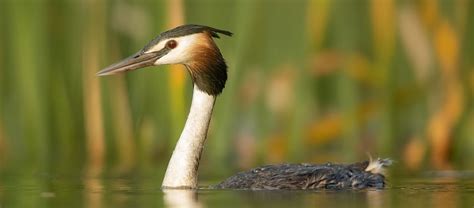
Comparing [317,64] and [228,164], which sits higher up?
[317,64]

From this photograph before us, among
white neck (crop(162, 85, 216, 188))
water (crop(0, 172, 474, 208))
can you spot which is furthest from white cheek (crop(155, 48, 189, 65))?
water (crop(0, 172, 474, 208))

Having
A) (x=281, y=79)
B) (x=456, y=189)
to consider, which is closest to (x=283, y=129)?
(x=281, y=79)

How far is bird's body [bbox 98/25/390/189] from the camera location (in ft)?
38.3

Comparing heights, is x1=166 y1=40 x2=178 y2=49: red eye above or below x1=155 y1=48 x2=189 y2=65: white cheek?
above

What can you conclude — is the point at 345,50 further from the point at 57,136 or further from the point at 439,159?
the point at 57,136

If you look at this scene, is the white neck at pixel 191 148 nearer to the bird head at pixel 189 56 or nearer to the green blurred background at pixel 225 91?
the bird head at pixel 189 56

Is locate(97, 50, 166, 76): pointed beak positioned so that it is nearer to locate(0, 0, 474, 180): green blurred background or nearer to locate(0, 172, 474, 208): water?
locate(0, 172, 474, 208): water

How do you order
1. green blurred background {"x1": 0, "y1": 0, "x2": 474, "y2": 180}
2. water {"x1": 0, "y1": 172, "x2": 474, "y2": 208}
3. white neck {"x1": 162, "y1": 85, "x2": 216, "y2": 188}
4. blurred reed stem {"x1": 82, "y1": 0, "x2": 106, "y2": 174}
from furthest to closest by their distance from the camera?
blurred reed stem {"x1": 82, "y1": 0, "x2": 106, "y2": 174}, green blurred background {"x1": 0, "y1": 0, "x2": 474, "y2": 180}, white neck {"x1": 162, "y1": 85, "x2": 216, "y2": 188}, water {"x1": 0, "y1": 172, "x2": 474, "y2": 208}

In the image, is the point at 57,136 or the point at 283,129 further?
the point at 283,129

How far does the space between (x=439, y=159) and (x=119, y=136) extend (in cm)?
333

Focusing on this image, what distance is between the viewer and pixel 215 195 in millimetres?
11070

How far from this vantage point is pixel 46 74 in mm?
15289

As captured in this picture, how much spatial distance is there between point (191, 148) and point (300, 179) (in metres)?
0.95

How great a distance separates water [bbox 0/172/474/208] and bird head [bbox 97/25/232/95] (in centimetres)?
96
